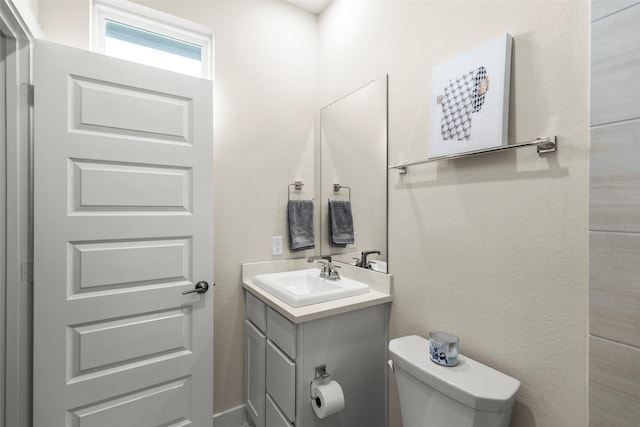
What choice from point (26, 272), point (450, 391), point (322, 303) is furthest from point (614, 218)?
point (26, 272)

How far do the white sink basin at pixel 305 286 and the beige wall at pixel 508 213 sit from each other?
0.27 metres

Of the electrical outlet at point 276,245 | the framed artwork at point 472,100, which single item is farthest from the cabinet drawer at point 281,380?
the framed artwork at point 472,100

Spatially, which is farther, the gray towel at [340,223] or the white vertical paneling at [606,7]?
the gray towel at [340,223]

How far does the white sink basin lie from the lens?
4.62ft

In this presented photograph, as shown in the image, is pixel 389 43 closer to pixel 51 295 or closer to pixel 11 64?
pixel 11 64

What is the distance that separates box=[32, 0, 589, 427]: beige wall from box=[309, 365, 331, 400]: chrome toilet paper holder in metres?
0.43

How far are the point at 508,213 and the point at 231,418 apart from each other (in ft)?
6.29

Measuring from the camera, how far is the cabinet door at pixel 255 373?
1638 mm

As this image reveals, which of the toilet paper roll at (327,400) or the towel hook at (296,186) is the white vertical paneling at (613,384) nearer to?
the toilet paper roll at (327,400)

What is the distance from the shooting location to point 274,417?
1522 millimetres

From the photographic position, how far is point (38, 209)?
1.23 meters

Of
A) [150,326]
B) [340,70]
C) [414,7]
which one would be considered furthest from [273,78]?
[150,326]

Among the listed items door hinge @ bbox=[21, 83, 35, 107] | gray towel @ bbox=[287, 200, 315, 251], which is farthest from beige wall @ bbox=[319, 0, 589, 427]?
door hinge @ bbox=[21, 83, 35, 107]

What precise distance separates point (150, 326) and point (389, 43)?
6.20ft
